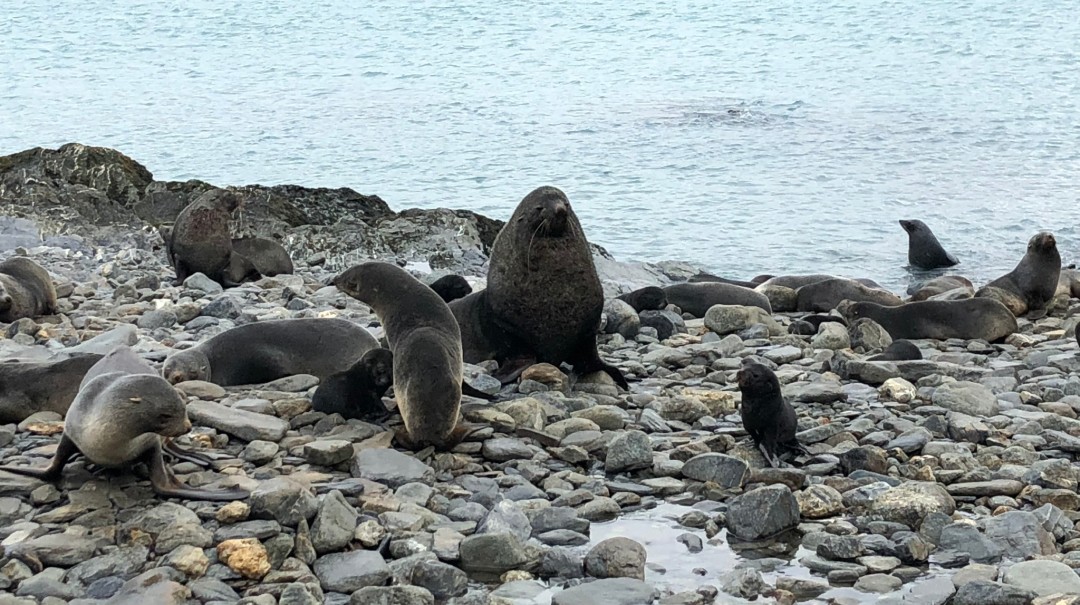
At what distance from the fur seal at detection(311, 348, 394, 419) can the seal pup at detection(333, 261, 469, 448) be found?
3.8 inches

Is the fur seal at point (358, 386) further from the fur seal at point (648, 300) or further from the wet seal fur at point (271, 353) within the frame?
the fur seal at point (648, 300)

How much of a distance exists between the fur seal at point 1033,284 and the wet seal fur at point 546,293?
157 inches

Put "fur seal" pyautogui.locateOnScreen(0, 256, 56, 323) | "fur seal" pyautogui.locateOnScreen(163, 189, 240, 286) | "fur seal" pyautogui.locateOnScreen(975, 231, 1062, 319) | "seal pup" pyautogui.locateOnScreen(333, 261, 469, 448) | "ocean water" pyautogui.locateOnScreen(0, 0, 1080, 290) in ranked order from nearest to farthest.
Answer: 1. "seal pup" pyautogui.locateOnScreen(333, 261, 469, 448)
2. "fur seal" pyautogui.locateOnScreen(0, 256, 56, 323)
3. "fur seal" pyautogui.locateOnScreen(975, 231, 1062, 319)
4. "fur seal" pyautogui.locateOnScreen(163, 189, 240, 286)
5. "ocean water" pyautogui.locateOnScreen(0, 0, 1080, 290)

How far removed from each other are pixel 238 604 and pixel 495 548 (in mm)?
947

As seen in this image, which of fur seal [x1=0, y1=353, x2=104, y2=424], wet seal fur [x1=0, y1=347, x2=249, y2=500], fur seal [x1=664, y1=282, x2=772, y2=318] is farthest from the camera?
fur seal [x1=664, y1=282, x2=772, y2=318]

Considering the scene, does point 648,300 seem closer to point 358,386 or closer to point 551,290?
point 551,290

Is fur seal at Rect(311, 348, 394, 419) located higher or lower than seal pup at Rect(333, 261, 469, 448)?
lower

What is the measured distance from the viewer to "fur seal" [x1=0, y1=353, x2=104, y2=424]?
20.0 feet

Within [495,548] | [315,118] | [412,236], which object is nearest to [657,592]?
[495,548]

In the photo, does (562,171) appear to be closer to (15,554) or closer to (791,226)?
(791,226)

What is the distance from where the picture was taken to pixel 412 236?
12.4m

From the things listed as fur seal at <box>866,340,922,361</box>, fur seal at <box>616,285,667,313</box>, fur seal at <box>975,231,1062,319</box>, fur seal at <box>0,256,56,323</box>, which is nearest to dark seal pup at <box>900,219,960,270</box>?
fur seal at <box>975,231,1062,319</box>

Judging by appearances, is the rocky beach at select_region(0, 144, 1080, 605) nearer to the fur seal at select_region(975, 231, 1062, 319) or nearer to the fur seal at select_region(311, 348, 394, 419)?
the fur seal at select_region(311, 348, 394, 419)

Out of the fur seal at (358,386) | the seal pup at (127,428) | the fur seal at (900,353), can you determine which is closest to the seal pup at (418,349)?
the fur seal at (358,386)
